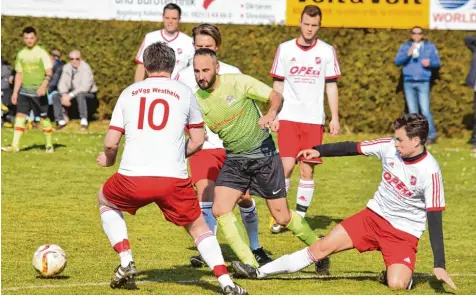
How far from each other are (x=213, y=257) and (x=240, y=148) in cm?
178

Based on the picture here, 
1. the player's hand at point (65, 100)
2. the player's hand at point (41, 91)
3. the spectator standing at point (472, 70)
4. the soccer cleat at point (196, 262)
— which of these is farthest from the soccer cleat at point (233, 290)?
the player's hand at point (65, 100)

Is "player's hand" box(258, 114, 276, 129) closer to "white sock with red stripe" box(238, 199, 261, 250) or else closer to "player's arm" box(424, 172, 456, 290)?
"player's arm" box(424, 172, 456, 290)

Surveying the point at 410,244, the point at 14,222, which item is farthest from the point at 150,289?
the point at 14,222

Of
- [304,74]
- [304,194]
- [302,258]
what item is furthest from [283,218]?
[304,74]

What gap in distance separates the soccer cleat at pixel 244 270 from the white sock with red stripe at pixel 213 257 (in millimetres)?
998

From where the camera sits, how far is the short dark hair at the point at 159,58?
971 centimetres

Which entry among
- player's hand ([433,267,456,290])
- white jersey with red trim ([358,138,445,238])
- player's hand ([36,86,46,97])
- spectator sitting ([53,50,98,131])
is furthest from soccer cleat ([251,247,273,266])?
spectator sitting ([53,50,98,131])

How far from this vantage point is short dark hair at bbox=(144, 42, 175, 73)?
382 inches

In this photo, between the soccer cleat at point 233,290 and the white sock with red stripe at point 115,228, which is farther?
the white sock with red stripe at point 115,228

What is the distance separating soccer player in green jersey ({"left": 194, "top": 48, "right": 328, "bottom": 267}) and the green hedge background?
48.8 ft

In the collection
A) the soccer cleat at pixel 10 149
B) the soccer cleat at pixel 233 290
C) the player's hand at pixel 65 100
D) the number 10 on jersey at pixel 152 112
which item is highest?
the number 10 on jersey at pixel 152 112

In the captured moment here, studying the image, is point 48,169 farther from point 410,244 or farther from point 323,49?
point 410,244

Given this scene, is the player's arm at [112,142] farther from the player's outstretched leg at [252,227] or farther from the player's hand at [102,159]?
the player's outstretched leg at [252,227]

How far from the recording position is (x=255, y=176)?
11.3 m
